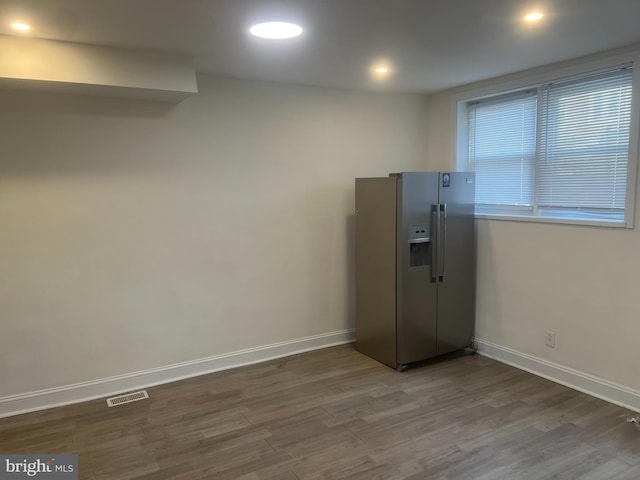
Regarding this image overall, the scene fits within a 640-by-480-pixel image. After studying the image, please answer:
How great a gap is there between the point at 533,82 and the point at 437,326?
2.07 m

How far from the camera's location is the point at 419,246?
3.82 m

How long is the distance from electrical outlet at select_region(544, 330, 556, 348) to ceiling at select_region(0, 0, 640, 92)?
201cm

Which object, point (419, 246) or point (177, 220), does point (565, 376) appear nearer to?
point (419, 246)

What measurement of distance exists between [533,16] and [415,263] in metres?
1.96

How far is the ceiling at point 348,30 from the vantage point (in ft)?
7.29

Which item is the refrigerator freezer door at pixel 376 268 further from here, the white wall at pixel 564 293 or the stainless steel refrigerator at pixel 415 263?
the white wall at pixel 564 293

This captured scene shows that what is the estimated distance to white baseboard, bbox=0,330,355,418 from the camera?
10.3 feet

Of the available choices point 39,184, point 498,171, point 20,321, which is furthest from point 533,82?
point 20,321

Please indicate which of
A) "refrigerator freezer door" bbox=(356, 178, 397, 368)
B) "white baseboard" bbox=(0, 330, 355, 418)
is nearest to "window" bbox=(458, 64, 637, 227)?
"refrigerator freezer door" bbox=(356, 178, 397, 368)

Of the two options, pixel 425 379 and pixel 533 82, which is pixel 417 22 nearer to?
pixel 533 82

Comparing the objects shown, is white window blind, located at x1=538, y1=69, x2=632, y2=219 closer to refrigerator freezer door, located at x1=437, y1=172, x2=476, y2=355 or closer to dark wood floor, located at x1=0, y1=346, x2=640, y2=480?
refrigerator freezer door, located at x1=437, y1=172, x2=476, y2=355

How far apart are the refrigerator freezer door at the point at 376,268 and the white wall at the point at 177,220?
0.90 feet

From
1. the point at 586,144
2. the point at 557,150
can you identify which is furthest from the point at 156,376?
the point at 586,144

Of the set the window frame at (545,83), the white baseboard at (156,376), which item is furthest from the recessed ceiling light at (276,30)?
the white baseboard at (156,376)
